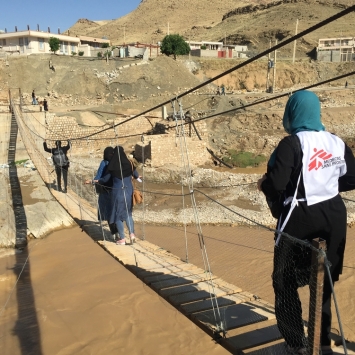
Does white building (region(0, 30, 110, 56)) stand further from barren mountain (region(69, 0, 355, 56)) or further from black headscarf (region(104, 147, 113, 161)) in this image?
black headscarf (region(104, 147, 113, 161))

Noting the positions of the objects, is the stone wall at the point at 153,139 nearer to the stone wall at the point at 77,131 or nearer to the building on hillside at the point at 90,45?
the stone wall at the point at 77,131

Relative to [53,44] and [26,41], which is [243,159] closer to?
[53,44]

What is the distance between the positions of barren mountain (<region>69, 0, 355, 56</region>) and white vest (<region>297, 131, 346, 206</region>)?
120ft

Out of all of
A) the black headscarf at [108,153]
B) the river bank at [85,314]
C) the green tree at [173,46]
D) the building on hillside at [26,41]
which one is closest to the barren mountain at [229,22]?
the green tree at [173,46]

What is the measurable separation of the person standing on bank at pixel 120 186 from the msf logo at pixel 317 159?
7.95 feet

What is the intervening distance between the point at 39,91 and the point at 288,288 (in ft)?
65.7

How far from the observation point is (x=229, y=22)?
180 ft

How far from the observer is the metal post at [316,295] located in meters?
1.36

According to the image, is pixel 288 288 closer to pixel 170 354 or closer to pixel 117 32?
pixel 170 354

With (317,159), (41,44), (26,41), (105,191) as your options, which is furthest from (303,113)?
(41,44)

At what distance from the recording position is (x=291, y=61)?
29000 millimetres

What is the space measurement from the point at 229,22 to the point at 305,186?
58.2 meters

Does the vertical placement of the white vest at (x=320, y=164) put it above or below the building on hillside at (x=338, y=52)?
below

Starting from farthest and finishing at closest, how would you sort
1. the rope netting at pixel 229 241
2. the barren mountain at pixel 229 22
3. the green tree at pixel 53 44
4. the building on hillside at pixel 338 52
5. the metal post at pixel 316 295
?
the barren mountain at pixel 229 22 → the building on hillside at pixel 338 52 → the green tree at pixel 53 44 → the rope netting at pixel 229 241 → the metal post at pixel 316 295
